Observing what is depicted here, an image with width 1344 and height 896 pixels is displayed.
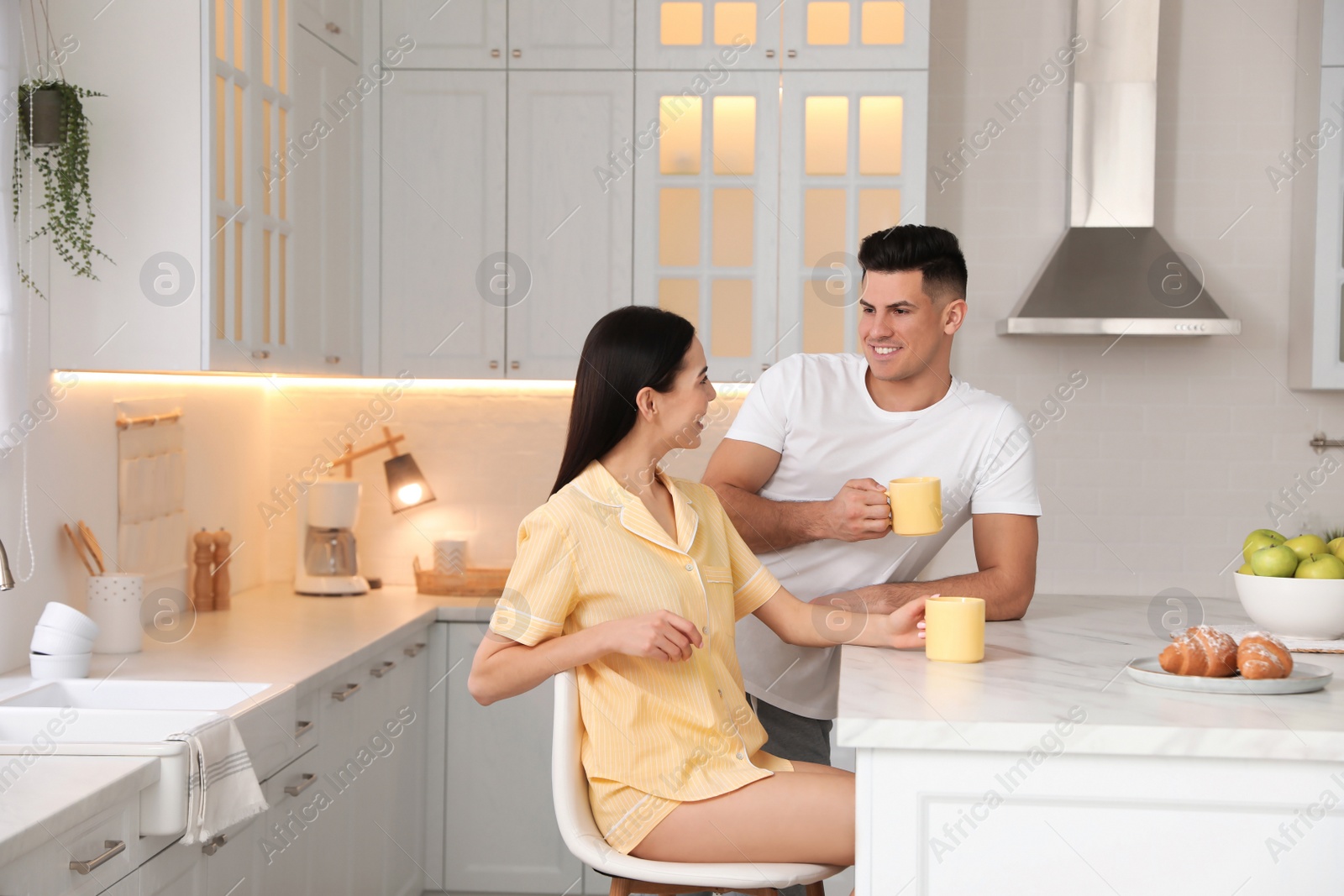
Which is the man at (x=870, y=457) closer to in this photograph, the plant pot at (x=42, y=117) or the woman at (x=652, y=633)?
the woman at (x=652, y=633)

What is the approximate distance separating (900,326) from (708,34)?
1736 mm

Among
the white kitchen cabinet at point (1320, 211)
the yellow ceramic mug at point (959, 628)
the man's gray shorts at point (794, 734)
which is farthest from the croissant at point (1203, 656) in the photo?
the white kitchen cabinet at point (1320, 211)

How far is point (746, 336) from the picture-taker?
Result: 3.50 metres

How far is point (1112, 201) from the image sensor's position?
368cm

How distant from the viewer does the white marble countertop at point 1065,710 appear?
1.22m

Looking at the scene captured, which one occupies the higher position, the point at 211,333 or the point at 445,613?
the point at 211,333

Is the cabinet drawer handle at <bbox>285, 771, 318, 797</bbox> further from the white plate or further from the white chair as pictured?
the white plate

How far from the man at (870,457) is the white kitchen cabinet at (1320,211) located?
1.96 meters

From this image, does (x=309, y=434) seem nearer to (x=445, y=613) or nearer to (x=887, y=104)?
(x=445, y=613)

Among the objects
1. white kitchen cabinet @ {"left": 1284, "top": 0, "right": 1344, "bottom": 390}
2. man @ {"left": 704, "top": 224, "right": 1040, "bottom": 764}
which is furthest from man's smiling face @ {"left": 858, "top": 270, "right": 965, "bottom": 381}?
white kitchen cabinet @ {"left": 1284, "top": 0, "right": 1344, "bottom": 390}

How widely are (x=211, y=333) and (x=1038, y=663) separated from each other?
1.87 meters

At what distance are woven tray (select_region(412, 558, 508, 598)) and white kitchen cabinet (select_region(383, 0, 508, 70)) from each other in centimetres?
149

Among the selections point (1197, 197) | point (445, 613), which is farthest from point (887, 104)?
point (445, 613)

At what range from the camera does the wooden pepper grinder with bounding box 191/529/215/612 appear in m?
3.26
